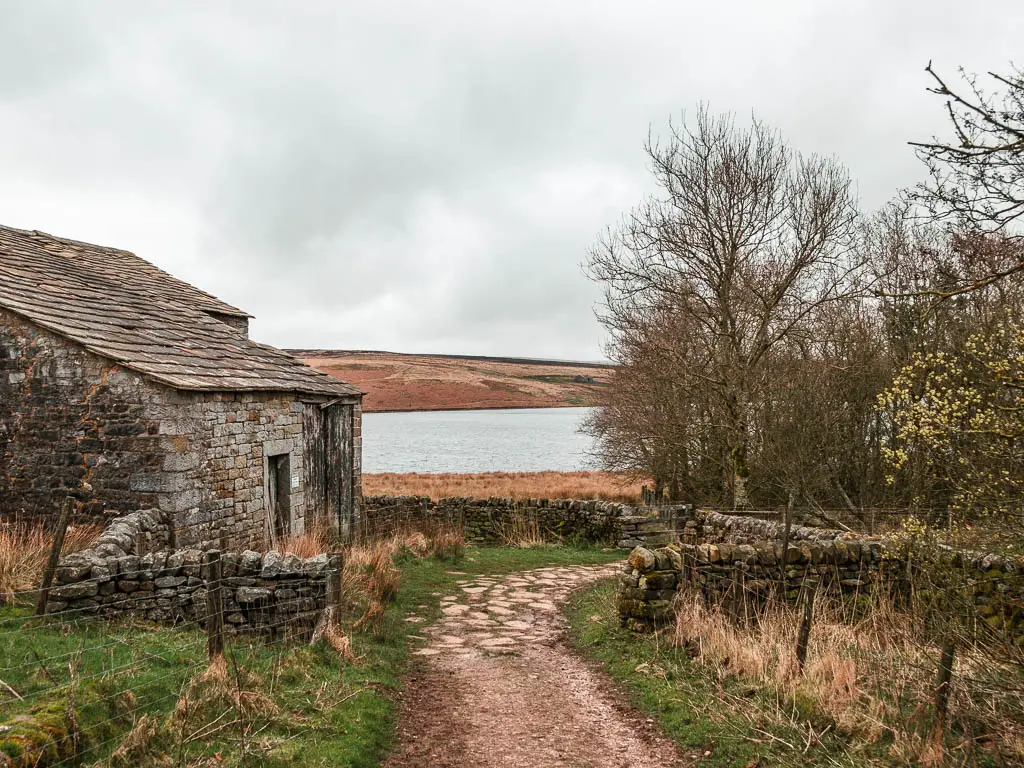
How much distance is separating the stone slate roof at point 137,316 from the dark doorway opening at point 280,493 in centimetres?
135

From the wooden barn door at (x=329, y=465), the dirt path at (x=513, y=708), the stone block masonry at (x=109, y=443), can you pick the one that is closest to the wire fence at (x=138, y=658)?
the dirt path at (x=513, y=708)

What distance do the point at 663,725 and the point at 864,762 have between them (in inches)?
64.6

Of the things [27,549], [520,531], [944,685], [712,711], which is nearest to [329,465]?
[520,531]

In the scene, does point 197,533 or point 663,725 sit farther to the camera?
point 197,533

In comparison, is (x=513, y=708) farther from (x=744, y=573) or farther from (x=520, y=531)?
(x=520, y=531)

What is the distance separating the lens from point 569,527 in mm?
17125

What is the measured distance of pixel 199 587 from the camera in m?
7.55

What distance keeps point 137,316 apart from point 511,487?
18.7 metres

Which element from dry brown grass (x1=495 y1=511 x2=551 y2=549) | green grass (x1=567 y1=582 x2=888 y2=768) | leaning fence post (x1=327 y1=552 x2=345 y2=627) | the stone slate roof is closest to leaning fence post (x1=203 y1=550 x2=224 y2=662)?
leaning fence post (x1=327 y1=552 x2=345 y2=627)

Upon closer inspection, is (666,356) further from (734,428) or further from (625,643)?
(625,643)

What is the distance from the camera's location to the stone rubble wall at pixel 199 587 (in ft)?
23.6

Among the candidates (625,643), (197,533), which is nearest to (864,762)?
(625,643)

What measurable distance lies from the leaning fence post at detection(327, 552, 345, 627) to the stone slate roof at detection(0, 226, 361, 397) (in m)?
3.79

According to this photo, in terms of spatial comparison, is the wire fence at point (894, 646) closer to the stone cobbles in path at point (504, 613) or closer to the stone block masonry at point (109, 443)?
the stone cobbles in path at point (504, 613)
